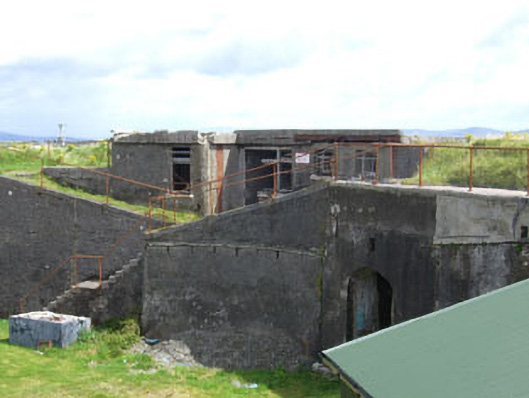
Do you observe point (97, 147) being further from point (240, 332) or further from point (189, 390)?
point (189, 390)

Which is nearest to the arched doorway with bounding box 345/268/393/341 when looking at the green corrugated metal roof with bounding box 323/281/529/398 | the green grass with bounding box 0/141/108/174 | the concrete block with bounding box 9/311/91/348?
the concrete block with bounding box 9/311/91/348

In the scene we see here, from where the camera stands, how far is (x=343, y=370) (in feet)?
22.0

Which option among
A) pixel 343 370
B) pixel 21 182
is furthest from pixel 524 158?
pixel 21 182

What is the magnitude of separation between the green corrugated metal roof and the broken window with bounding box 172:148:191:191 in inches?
606

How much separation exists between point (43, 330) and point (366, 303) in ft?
28.5

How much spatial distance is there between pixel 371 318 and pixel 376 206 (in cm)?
338

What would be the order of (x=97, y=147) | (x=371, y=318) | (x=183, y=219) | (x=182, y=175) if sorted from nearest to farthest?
(x=371, y=318) < (x=183, y=219) < (x=182, y=175) < (x=97, y=147)

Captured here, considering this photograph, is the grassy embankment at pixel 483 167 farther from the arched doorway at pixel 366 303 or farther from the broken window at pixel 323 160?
the broken window at pixel 323 160

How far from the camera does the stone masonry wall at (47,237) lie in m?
20.0

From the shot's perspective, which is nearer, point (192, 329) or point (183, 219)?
point (192, 329)

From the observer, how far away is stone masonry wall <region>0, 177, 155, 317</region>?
1995cm

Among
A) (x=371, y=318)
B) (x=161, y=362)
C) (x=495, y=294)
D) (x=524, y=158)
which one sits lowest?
A: (x=161, y=362)

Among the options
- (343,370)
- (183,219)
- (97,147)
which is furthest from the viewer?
(97,147)

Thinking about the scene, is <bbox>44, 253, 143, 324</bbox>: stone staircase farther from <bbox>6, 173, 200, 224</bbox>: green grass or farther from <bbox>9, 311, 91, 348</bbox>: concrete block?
<bbox>6, 173, 200, 224</bbox>: green grass
